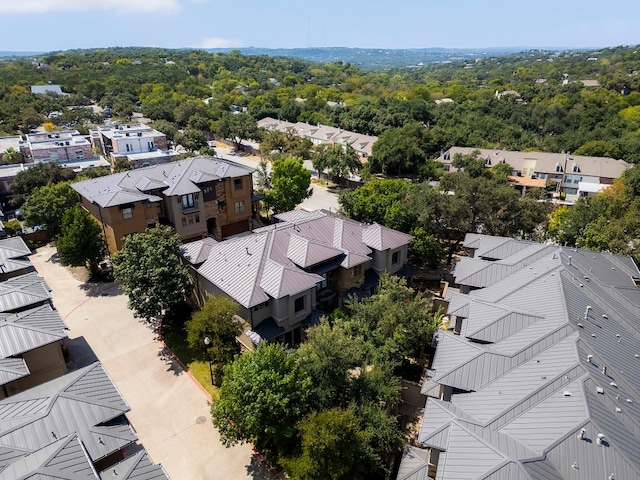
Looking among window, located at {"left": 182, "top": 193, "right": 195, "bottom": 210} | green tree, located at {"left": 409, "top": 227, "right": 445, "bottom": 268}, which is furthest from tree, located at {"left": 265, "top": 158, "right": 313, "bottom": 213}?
green tree, located at {"left": 409, "top": 227, "right": 445, "bottom": 268}

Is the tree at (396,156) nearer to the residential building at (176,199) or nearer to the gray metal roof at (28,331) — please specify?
the residential building at (176,199)

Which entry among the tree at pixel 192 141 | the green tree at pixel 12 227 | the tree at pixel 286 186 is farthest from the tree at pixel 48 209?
the tree at pixel 192 141

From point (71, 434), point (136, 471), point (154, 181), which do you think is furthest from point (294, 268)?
point (154, 181)

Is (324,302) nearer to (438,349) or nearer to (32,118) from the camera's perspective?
(438,349)

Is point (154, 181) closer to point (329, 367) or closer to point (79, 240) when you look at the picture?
point (79, 240)

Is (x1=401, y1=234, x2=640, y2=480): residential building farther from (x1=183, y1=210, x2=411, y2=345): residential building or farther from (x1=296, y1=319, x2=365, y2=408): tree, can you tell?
(x1=183, y1=210, x2=411, y2=345): residential building
